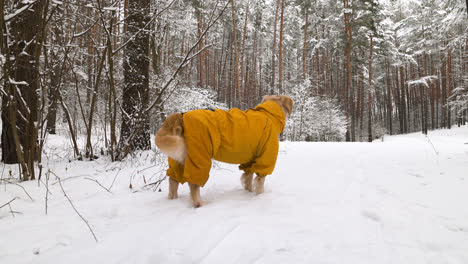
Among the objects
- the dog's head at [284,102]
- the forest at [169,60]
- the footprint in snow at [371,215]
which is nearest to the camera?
the footprint in snow at [371,215]

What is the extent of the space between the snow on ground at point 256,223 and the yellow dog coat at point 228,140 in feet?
1.03

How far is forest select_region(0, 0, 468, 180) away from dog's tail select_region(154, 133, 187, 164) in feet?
4.83

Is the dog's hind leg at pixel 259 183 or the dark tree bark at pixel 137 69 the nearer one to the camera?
the dog's hind leg at pixel 259 183

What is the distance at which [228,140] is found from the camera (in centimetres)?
220

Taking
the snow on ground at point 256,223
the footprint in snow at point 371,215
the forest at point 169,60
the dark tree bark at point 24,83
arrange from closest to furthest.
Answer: the snow on ground at point 256,223 < the footprint in snow at point 371,215 < the dark tree bark at point 24,83 < the forest at point 169,60

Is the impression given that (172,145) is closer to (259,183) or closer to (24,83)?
(259,183)

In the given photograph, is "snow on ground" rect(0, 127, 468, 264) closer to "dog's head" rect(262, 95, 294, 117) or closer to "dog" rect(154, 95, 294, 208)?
"dog" rect(154, 95, 294, 208)

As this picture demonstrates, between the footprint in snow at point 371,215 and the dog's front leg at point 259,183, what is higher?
the dog's front leg at point 259,183

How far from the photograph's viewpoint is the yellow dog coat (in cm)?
205

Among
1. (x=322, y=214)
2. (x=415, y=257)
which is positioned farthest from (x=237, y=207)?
(x=415, y=257)

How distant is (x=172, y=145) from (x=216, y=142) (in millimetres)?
404

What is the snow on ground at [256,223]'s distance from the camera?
125cm

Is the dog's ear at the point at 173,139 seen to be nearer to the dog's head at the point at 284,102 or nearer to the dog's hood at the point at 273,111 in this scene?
the dog's hood at the point at 273,111

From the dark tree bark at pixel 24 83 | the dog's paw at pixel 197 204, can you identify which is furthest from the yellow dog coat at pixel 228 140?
the dark tree bark at pixel 24 83
